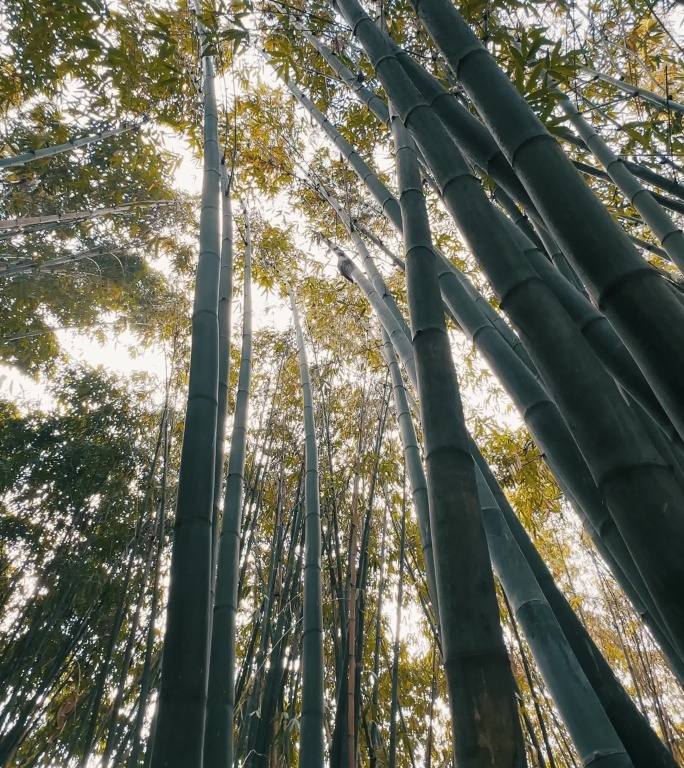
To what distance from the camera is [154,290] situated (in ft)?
22.2

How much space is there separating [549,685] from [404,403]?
1.30 meters

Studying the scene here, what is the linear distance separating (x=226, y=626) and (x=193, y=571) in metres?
0.52

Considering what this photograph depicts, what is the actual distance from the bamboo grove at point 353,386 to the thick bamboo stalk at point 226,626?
10 millimetres

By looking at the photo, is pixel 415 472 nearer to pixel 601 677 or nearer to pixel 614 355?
pixel 601 677

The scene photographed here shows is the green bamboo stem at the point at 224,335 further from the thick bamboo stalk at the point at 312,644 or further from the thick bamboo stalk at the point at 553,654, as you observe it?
the thick bamboo stalk at the point at 553,654

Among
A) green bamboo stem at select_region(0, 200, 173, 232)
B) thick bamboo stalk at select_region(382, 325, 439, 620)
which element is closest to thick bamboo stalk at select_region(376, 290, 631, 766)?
thick bamboo stalk at select_region(382, 325, 439, 620)

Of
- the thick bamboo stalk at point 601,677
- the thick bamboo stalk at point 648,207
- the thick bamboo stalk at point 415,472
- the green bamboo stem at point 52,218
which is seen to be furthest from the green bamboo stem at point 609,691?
the green bamboo stem at point 52,218

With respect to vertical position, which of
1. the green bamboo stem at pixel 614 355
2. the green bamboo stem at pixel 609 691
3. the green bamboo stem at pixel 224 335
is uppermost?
the green bamboo stem at pixel 224 335

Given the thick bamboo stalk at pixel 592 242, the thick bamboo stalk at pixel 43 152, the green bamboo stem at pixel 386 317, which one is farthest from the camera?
the thick bamboo stalk at pixel 43 152

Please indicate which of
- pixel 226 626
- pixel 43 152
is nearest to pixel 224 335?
pixel 226 626

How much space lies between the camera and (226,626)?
4.92 ft

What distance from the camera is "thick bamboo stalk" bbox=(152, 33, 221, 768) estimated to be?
91 cm

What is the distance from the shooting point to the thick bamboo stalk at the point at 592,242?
2.47 ft

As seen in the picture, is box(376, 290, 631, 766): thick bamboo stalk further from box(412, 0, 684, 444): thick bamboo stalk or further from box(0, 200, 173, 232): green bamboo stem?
box(0, 200, 173, 232): green bamboo stem
